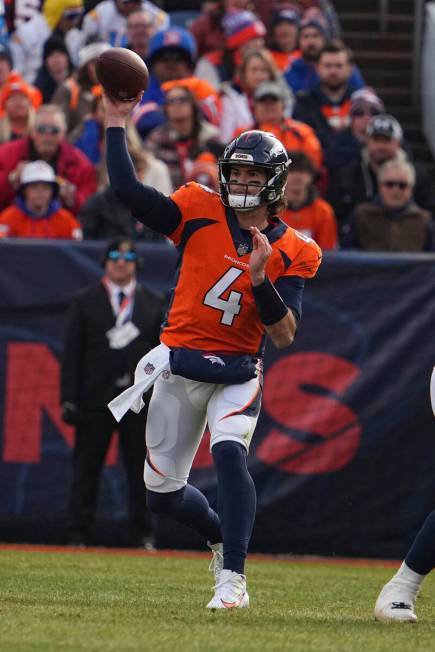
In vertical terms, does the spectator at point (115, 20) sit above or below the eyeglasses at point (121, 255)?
above

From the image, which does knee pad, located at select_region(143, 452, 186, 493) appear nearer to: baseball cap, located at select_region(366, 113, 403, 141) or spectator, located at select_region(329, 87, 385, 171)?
baseball cap, located at select_region(366, 113, 403, 141)

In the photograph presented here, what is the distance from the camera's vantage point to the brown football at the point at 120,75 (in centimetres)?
599

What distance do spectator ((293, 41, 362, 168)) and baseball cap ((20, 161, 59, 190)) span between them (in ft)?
9.49

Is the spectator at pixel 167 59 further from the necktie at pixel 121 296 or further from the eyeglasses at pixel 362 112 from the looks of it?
the necktie at pixel 121 296

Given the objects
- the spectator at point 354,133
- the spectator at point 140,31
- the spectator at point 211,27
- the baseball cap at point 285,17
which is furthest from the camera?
the spectator at point 211,27

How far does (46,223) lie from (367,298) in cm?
245

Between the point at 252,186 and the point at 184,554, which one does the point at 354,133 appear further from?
the point at 252,186

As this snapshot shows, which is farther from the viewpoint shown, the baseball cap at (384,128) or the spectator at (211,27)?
the spectator at (211,27)

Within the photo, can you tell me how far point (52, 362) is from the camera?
10.2 metres

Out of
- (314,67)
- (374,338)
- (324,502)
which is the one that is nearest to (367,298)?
(374,338)

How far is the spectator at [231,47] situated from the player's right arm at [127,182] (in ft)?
25.0

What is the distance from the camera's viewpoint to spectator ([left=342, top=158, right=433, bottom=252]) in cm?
1077

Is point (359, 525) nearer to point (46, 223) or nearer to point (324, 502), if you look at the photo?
point (324, 502)

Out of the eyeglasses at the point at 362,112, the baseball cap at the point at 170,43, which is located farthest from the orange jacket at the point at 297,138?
the baseball cap at the point at 170,43
